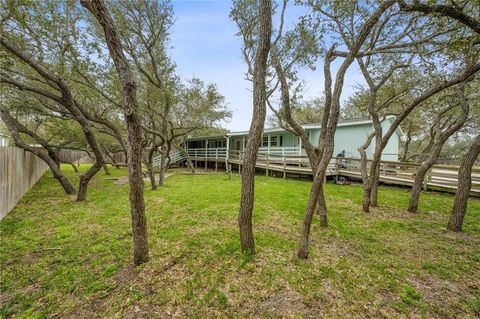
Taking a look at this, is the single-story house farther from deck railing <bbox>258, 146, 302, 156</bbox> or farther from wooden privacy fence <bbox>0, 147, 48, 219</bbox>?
wooden privacy fence <bbox>0, 147, 48, 219</bbox>

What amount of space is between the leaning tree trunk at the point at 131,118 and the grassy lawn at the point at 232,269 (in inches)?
18.9

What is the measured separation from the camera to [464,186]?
427 cm

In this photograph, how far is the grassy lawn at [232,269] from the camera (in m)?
2.25

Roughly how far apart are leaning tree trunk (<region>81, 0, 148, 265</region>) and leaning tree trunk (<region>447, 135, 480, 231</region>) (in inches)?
247

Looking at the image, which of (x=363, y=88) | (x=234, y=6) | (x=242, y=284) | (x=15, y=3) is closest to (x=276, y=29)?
(x=234, y=6)

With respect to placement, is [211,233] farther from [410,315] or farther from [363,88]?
[363,88]

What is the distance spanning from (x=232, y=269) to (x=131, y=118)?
2.50 meters

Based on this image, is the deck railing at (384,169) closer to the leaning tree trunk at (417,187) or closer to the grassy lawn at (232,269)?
the leaning tree trunk at (417,187)

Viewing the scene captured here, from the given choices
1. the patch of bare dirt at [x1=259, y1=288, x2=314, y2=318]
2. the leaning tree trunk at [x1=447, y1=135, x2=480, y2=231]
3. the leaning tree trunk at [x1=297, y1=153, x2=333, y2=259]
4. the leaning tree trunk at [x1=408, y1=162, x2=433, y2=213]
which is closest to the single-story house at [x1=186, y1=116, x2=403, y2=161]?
the leaning tree trunk at [x1=408, y1=162, x2=433, y2=213]

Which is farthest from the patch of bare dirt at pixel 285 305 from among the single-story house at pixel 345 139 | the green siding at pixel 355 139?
the green siding at pixel 355 139

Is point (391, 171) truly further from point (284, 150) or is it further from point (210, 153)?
point (210, 153)

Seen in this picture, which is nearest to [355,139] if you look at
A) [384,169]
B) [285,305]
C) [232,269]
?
[384,169]

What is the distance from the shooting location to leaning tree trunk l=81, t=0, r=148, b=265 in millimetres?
2391

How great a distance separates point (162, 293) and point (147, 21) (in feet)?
29.7
